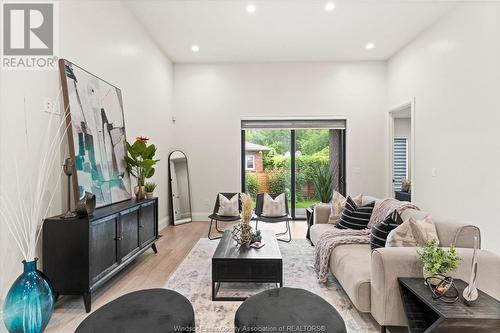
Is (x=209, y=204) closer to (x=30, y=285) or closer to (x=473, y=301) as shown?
(x=30, y=285)

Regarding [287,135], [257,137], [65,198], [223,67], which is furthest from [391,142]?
[65,198]

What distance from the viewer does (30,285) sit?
188cm

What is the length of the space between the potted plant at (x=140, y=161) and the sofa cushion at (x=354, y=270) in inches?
98.2

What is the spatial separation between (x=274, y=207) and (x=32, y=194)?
3202mm

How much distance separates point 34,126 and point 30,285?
51.0 inches

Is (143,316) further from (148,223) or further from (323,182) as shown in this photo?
(323,182)

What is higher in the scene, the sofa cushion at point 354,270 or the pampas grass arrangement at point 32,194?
the pampas grass arrangement at point 32,194

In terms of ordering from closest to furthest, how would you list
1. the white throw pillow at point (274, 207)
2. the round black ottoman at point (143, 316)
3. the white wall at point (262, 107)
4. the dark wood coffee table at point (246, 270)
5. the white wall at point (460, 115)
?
the round black ottoman at point (143, 316)
the dark wood coffee table at point (246, 270)
the white wall at point (460, 115)
the white throw pillow at point (274, 207)
the white wall at point (262, 107)

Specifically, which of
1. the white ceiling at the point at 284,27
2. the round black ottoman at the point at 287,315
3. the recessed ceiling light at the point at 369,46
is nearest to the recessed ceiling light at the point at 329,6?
the white ceiling at the point at 284,27

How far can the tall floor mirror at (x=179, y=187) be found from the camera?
563cm

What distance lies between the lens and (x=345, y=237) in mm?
2900

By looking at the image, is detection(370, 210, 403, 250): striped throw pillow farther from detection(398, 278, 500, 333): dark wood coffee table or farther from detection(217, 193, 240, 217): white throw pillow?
detection(217, 193, 240, 217): white throw pillow

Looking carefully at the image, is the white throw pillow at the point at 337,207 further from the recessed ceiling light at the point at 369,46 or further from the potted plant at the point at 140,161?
the recessed ceiling light at the point at 369,46

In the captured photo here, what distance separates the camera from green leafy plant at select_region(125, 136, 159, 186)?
11.7 feet
